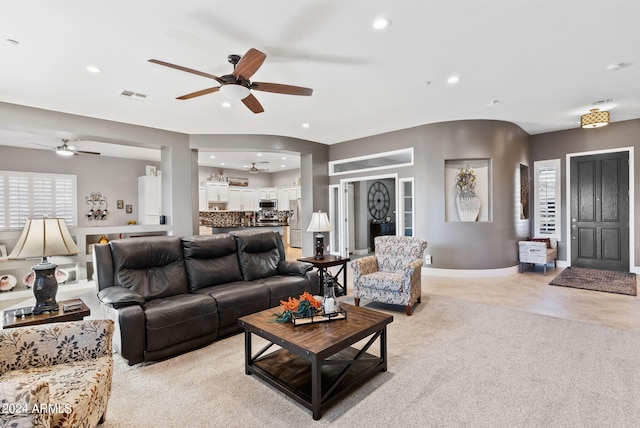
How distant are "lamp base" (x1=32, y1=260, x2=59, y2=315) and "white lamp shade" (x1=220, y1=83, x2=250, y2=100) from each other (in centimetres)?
201

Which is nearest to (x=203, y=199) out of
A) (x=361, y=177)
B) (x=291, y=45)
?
(x=361, y=177)

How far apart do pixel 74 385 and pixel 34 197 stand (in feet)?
25.1

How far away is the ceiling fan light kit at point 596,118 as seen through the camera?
4.83 meters

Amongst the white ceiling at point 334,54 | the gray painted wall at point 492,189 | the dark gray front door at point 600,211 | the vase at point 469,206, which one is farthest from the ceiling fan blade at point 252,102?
the dark gray front door at point 600,211

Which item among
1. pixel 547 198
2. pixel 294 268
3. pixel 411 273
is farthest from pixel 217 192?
pixel 547 198

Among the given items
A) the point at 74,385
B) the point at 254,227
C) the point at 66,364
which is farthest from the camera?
the point at 254,227

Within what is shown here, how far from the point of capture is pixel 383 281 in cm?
382

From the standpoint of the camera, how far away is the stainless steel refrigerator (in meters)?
10.2

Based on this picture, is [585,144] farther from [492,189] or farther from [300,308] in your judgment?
[300,308]

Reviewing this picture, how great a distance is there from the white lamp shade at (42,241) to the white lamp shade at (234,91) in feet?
5.68

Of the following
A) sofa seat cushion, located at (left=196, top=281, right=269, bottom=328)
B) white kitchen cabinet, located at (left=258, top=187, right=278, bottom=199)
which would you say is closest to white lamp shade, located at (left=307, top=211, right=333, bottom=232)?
sofa seat cushion, located at (left=196, top=281, right=269, bottom=328)

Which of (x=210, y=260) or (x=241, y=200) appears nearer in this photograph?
(x=210, y=260)

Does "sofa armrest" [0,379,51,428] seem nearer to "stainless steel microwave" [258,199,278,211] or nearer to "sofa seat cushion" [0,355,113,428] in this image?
"sofa seat cushion" [0,355,113,428]

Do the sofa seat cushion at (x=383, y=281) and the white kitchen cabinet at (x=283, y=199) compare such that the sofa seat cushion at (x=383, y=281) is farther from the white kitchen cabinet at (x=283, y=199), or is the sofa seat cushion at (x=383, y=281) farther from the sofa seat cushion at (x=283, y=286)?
the white kitchen cabinet at (x=283, y=199)
